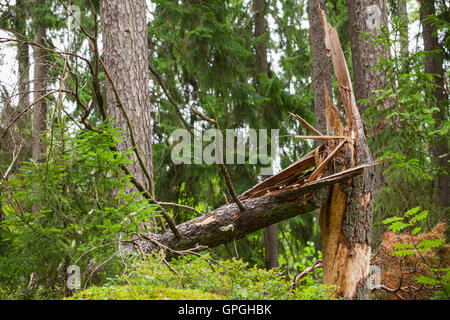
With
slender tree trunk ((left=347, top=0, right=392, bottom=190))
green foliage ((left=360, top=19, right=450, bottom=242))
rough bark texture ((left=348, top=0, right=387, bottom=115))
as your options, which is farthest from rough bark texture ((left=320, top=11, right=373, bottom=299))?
rough bark texture ((left=348, top=0, right=387, bottom=115))

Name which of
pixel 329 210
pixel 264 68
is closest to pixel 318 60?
pixel 264 68

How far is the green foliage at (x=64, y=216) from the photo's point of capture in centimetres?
336

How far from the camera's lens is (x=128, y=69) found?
17.5 feet

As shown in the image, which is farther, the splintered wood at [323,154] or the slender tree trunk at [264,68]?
the slender tree trunk at [264,68]

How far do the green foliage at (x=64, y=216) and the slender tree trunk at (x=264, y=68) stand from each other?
6.58 m

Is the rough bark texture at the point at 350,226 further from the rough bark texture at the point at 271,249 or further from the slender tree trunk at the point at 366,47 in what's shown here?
the rough bark texture at the point at 271,249

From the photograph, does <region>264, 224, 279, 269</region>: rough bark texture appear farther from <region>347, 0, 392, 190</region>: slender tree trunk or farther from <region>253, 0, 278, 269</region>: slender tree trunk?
<region>347, 0, 392, 190</region>: slender tree trunk

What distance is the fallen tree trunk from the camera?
3.96 metres

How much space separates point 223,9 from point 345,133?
5813 millimetres

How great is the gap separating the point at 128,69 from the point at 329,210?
9.98ft

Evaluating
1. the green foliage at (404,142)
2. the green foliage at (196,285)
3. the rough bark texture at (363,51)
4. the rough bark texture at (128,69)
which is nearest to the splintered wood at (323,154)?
the green foliage at (196,285)

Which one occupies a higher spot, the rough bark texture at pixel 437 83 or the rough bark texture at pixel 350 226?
the rough bark texture at pixel 437 83
